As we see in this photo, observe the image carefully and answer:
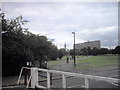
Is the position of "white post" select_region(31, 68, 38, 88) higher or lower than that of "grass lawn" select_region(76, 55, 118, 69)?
higher

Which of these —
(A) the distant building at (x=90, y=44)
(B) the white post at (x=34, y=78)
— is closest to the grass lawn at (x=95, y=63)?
(B) the white post at (x=34, y=78)

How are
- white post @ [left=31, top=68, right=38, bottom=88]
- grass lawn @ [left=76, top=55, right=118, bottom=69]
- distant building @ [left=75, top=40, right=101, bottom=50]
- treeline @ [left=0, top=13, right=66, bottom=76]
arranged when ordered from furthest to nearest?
distant building @ [left=75, top=40, right=101, bottom=50]
grass lawn @ [left=76, top=55, right=118, bottom=69]
treeline @ [left=0, top=13, right=66, bottom=76]
white post @ [left=31, top=68, right=38, bottom=88]

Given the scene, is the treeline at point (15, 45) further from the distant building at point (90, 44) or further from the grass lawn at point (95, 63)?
the distant building at point (90, 44)

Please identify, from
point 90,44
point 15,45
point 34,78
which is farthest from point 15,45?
point 90,44

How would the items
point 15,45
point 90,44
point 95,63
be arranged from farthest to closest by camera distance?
point 90,44 < point 95,63 < point 15,45

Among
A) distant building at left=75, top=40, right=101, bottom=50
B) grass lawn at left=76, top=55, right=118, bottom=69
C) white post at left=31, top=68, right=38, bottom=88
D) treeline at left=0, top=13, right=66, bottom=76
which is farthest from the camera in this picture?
distant building at left=75, top=40, right=101, bottom=50

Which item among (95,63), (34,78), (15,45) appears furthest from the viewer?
(95,63)

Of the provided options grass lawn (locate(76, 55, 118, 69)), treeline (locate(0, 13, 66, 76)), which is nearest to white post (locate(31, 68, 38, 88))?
treeline (locate(0, 13, 66, 76))

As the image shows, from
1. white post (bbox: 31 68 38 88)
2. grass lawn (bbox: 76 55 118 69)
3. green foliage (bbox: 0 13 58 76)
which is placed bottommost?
grass lawn (bbox: 76 55 118 69)

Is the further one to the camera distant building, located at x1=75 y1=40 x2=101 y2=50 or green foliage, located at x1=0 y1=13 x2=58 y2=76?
distant building, located at x1=75 y1=40 x2=101 y2=50

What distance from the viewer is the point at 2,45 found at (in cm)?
1139

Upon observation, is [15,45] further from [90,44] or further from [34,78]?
[90,44]

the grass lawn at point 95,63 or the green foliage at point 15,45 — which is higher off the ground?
the green foliage at point 15,45

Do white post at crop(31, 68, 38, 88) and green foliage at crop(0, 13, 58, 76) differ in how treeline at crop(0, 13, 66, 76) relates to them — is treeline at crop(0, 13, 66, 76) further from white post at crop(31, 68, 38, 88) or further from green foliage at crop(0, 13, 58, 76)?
white post at crop(31, 68, 38, 88)
